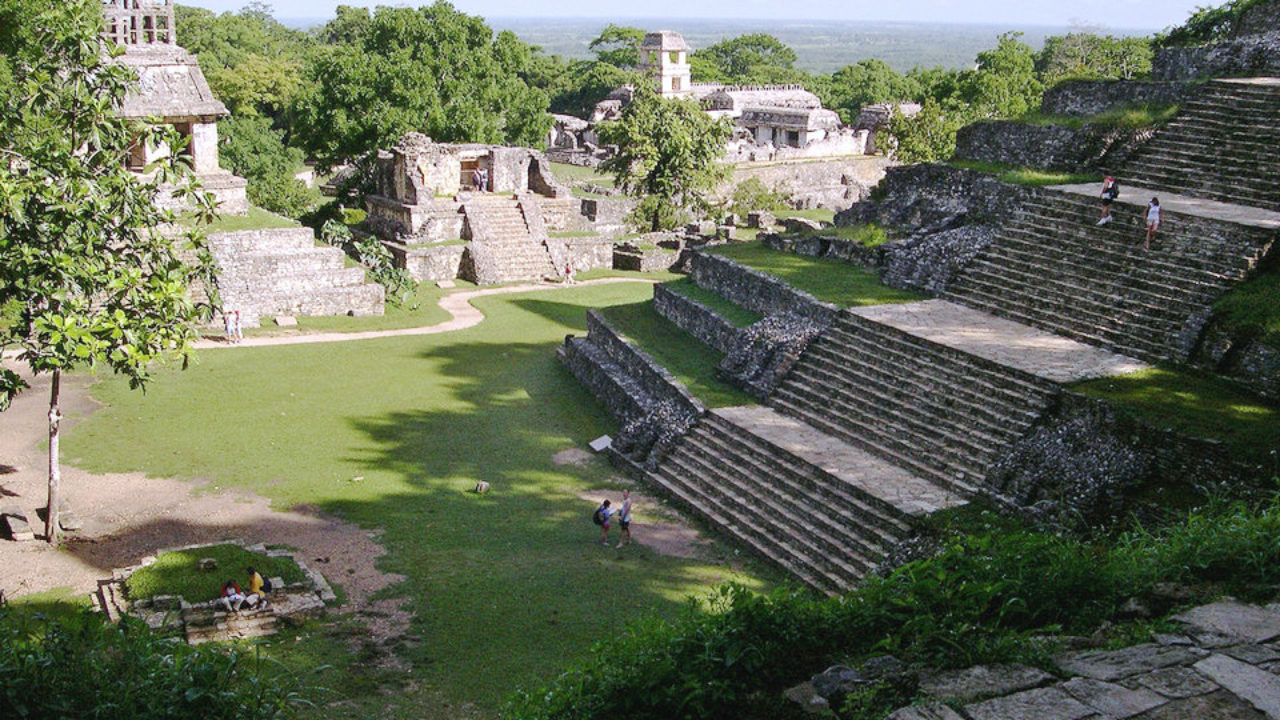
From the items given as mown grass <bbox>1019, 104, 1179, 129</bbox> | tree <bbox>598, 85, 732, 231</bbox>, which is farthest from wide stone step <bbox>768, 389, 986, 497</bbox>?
tree <bbox>598, 85, 732, 231</bbox>

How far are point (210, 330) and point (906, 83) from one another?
5759 centimetres

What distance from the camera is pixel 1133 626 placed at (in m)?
7.63

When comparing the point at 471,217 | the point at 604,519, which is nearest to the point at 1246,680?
the point at 604,519

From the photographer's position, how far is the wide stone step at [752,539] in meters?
13.6

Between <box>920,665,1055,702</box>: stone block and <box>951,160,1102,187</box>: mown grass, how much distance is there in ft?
48.0

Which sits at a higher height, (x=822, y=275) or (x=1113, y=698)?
(x=822, y=275)

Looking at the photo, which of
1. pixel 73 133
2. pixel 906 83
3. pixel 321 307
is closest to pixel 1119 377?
pixel 73 133

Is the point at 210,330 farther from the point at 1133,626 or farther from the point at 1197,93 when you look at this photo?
the point at 1133,626

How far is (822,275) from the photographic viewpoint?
21.1 meters

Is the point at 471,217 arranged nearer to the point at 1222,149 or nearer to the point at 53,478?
the point at 53,478

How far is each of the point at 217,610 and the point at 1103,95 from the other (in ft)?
58.4

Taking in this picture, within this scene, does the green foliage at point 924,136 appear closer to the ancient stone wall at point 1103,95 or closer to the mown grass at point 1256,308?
the ancient stone wall at point 1103,95

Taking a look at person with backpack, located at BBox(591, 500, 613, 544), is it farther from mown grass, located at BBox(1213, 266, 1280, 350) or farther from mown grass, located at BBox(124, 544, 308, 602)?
mown grass, located at BBox(1213, 266, 1280, 350)

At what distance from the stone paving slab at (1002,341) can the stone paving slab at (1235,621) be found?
727 centimetres
